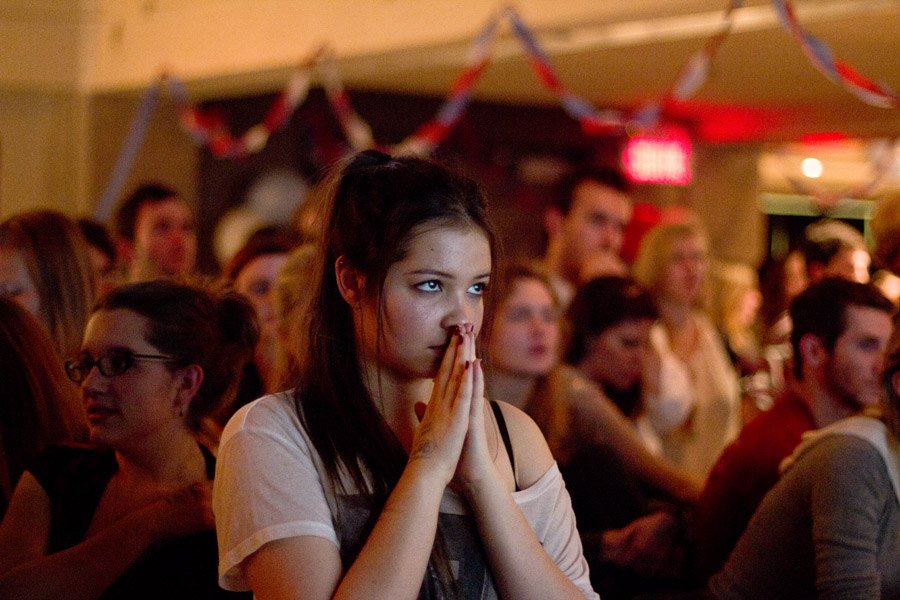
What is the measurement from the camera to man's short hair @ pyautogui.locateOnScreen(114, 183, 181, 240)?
4.61 m

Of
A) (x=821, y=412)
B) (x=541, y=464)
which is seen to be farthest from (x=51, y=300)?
(x=821, y=412)

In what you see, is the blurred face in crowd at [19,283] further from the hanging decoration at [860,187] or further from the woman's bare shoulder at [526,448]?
the hanging decoration at [860,187]

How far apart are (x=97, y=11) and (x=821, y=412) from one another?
5.63 m

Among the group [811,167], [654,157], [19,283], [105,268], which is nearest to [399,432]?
[19,283]

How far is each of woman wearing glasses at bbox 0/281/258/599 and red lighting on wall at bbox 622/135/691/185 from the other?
7.07 metres

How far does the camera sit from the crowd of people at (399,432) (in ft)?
4.78

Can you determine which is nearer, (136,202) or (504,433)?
(504,433)

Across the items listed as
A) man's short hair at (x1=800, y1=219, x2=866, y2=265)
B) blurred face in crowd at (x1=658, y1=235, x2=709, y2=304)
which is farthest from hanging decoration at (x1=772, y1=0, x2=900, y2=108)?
man's short hair at (x1=800, y1=219, x2=866, y2=265)

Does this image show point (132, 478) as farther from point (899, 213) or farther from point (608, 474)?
point (899, 213)

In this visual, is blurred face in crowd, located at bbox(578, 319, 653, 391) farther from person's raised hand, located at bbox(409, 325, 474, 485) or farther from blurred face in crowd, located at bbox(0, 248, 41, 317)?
person's raised hand, located at bbox(409, 325, 474, 485)

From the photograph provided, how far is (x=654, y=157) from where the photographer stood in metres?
8.88

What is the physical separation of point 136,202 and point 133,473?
280 cm

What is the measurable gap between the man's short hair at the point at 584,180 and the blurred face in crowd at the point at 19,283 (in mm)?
2294

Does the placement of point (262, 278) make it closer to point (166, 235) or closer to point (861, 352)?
point (166, 235)
